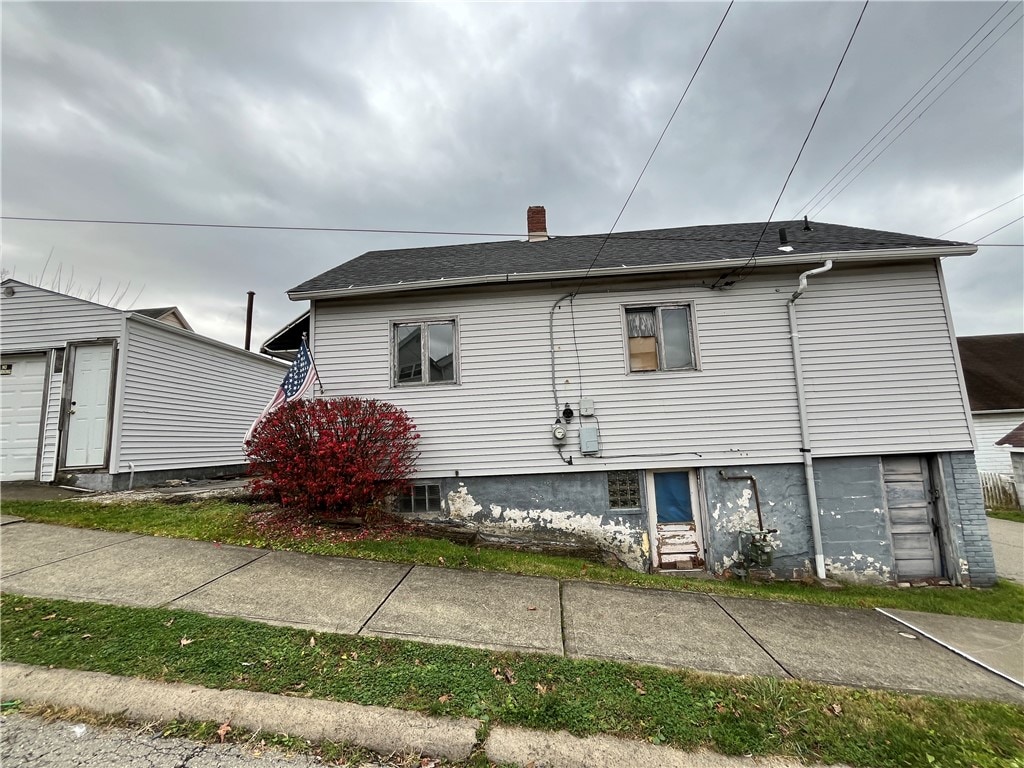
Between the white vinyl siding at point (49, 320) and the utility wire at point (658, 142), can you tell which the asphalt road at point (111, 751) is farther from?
the white vinyl siding at point (49, 320)

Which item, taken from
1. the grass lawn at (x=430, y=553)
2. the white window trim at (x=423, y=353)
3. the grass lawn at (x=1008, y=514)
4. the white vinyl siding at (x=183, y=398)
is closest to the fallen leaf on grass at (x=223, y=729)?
the grass lawn at (x=430, y=553)

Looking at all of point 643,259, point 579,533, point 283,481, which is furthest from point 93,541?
point 643,259

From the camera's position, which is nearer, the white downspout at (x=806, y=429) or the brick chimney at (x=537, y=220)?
the white downspout at (x=806, y=429)

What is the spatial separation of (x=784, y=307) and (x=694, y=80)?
3.64 meters

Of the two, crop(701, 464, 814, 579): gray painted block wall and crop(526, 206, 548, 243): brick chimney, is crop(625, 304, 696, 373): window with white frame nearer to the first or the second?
crop(701, 464, 814, 579): gray painted block wall

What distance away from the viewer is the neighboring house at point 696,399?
6.80 metres

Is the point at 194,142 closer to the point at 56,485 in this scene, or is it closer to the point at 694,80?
the point at 56,485

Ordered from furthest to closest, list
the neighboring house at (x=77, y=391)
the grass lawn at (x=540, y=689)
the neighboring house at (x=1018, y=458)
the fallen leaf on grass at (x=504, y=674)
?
the neighboring house at (x=1018, y=458)
the neighboring house at (x=77, y=391)
the fallen leaf on grass at (x=504, y=674)
the grass lawn at (x=540, y=689)

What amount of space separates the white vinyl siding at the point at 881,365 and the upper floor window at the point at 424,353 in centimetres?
571

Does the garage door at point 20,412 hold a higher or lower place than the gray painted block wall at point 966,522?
higher

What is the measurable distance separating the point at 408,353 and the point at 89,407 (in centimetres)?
608

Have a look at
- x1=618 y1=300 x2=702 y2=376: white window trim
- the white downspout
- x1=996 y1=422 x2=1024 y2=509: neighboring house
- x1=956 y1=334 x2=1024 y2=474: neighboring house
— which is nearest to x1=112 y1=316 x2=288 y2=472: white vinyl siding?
x1=618 y1=300 x2=702 y2=376: white window trim

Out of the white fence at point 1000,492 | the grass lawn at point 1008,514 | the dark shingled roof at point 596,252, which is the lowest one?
the grass lawn at point 1008,514

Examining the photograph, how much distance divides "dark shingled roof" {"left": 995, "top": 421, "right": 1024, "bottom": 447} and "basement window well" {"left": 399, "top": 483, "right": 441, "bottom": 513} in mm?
16871
